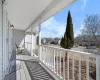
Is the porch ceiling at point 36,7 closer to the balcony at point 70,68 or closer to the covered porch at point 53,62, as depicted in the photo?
the covered porch at point 53,62

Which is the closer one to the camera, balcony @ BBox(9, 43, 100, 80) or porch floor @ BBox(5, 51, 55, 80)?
balcony @ BBox(9, 43, 100, 80)

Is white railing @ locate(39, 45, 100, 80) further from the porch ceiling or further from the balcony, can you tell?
the porch ceiling

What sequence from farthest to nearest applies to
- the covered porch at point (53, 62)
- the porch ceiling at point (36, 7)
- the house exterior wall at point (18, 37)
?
the house exterior wall at point (18, 37), the porch ceiling at point (36, 7), the covered porch at point (53, 62)

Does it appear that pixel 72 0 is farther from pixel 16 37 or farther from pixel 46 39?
pixel 16 37

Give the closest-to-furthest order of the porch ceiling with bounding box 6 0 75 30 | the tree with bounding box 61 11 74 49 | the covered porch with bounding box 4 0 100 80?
the covered porch with bounding box 4 0 100 80 → the porch ceiling with bounding box 6 0 75 30 → the tree with bounding box 61 11 74 49

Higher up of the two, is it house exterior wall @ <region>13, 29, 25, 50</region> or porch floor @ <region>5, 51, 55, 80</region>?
house exterior wall @ <region>13, 29, 25, 50</region>

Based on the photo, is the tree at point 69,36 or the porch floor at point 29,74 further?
the tree at point 69,36

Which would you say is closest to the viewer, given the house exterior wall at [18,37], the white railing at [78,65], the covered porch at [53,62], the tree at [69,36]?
the white railing at [78,65]

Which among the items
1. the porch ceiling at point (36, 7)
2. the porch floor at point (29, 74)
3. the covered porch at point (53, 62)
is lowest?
the porch floor at point (29, 74)

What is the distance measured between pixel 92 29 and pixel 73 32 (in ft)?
14.0

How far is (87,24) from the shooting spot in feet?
19.8

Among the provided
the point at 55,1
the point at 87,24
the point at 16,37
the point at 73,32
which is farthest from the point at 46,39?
the point at 55,1

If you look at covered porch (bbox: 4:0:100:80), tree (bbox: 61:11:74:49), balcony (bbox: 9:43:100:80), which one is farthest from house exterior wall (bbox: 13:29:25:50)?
balcony (bbox: 9:43:100:80)

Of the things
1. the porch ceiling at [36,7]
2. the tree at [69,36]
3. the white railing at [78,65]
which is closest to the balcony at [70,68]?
the white railing at [78,65]
